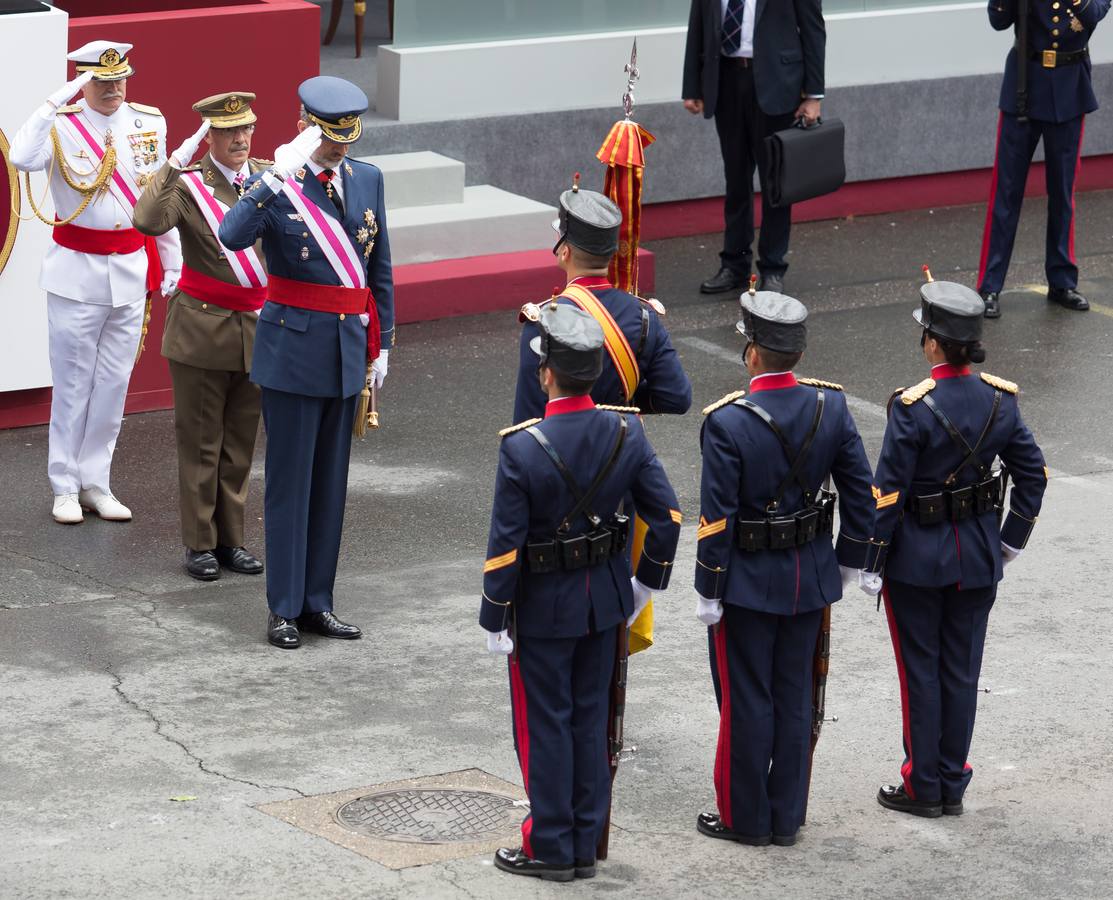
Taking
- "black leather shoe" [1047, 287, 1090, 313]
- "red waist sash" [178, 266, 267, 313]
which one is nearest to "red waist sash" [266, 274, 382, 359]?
"red waist sash" [178, 266, 267, 313]

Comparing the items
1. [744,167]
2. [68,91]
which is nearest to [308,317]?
[68,91]

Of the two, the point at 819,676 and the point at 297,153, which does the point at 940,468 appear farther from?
the point at 297,153

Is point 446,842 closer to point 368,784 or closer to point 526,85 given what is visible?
point 368,784

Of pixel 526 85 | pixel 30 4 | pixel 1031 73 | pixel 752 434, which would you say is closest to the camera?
pixel 752 434

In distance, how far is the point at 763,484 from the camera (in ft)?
18.8

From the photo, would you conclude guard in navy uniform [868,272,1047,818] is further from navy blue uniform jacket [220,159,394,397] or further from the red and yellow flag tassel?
navy blue uniform jacket [220,159,394,397]

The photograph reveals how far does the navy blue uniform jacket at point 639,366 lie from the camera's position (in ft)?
20.6

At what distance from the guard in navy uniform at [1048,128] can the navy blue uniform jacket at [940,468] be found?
20.2 ft

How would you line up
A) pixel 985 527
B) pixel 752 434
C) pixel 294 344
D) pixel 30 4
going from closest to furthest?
pixel 752 434 < pixel 985 527 < pixel 294 344 < pixel 30 4

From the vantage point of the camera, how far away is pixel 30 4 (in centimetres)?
956

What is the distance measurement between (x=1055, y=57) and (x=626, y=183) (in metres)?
5.19

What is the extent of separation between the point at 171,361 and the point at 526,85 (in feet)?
18.3

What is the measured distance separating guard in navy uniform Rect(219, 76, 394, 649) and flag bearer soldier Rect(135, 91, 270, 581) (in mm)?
557

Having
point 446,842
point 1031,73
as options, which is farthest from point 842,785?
point 1031,73
